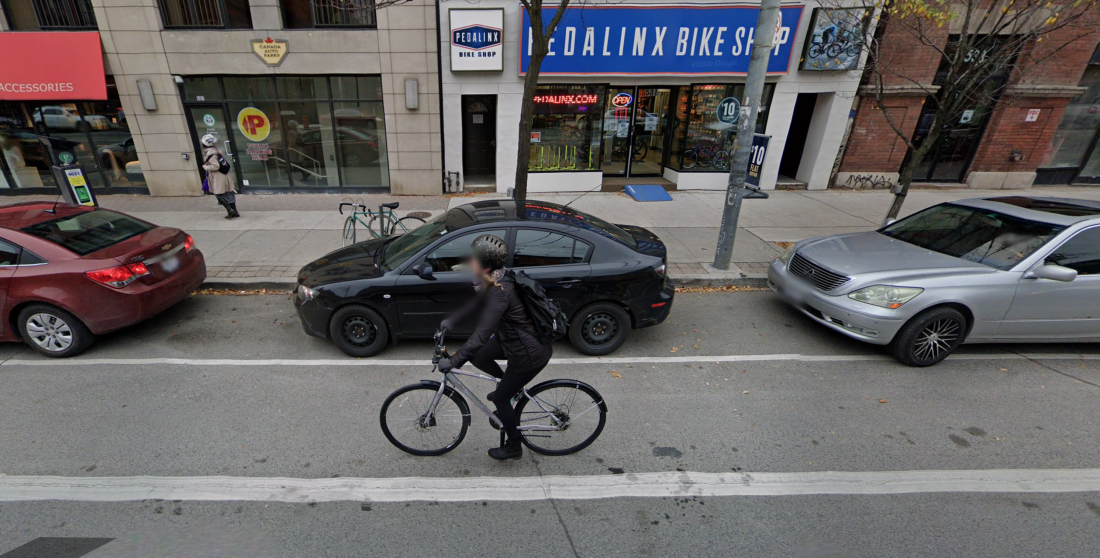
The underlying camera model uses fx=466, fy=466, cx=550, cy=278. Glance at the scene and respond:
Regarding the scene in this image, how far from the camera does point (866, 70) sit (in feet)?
36.8

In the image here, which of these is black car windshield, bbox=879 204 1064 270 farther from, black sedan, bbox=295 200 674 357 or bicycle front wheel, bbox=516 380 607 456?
bicycle front wheel, bbox=516 380 607 456

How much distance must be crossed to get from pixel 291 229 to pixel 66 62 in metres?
6.50

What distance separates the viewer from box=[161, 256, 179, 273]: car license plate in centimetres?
516

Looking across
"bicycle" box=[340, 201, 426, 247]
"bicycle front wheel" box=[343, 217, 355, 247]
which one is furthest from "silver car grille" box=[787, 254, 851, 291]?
"bicycle front wheel" box=[343, 217, 355, 247]

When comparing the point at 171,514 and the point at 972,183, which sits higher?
the point at 972,183

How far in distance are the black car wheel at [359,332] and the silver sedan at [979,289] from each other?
15.3 ft

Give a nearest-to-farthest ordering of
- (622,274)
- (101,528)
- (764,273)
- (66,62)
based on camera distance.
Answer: (101,528), (622,274), (764,273), (66,62)

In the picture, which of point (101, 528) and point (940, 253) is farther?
point (940, 253)

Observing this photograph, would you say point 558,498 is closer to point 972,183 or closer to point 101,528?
point 101,528

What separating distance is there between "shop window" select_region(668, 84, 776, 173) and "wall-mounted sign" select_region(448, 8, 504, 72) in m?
4.84

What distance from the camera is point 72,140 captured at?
424 inches

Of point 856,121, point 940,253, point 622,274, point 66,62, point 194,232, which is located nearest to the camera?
point 622,274

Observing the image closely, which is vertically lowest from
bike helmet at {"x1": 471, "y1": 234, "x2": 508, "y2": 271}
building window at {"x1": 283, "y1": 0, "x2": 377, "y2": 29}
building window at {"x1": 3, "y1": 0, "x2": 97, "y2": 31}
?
bike helmet at {"x1": 471, "y1": 234, "x2": 508, "y2": 271}

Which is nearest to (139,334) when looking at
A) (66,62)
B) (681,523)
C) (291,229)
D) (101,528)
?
(101,528)
